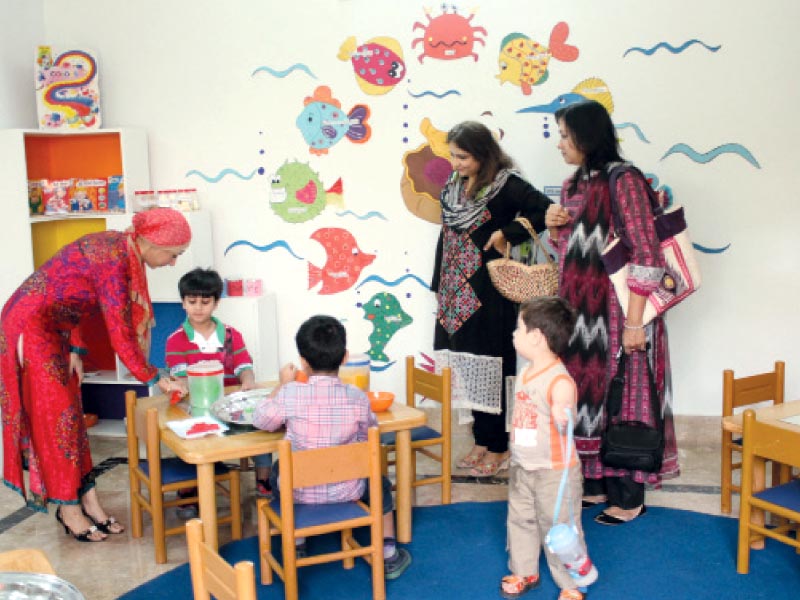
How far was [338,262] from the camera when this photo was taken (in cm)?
477

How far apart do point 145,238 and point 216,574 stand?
1.71 meters

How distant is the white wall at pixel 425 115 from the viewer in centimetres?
A: 436

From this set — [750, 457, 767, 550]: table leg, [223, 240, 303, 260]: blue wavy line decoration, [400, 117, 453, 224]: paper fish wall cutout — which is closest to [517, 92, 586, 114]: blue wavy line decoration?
[400, 117, 453, 224]: paper fish wall cutout

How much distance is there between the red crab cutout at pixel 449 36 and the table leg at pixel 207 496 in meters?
2.65

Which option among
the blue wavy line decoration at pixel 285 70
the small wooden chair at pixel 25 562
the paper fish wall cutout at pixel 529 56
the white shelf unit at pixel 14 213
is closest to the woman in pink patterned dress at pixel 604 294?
the paper fish wall cutout at pixel 529 56

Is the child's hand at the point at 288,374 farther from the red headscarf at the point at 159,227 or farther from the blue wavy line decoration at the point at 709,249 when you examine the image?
the blue wavy line decoration at the point at 709,249

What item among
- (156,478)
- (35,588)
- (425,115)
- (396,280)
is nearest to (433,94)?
(425,115)

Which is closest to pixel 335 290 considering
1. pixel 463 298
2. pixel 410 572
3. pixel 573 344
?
pixel 463 298

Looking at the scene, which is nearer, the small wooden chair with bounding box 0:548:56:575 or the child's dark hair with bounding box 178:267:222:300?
the small wooden chair with bounding box 0:548:56:575

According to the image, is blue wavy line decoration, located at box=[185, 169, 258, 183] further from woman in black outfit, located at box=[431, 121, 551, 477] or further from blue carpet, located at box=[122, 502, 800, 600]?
blue carpet, located at box=[122, 502, 800, 600]

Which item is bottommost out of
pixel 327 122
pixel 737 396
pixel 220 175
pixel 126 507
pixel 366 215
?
pixel 126 507

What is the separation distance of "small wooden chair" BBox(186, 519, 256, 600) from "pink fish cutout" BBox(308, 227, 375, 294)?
298cm

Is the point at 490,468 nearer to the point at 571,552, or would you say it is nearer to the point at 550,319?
the point at 571,552

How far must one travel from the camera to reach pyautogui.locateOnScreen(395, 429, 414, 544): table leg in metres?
3.16
